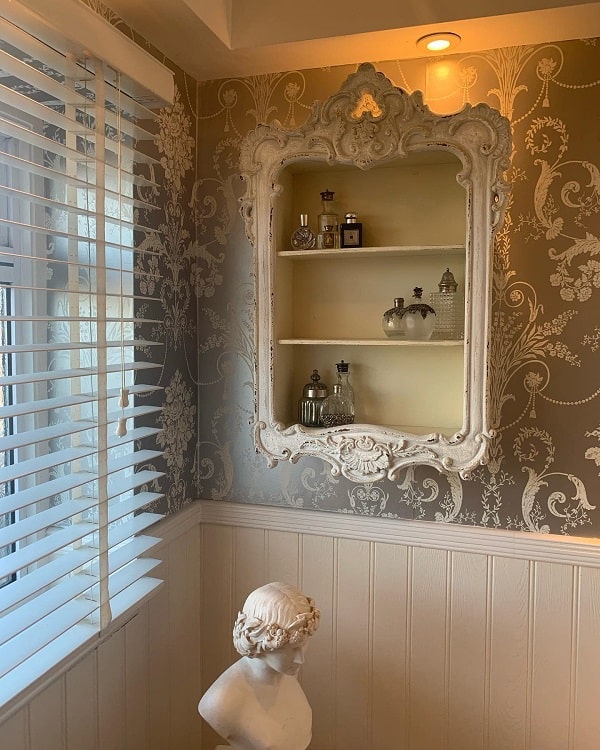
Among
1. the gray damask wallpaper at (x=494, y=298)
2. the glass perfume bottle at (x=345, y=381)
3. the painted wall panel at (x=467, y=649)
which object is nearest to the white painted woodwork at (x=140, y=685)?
the gray damask wallpaper at (x=494, y=298)

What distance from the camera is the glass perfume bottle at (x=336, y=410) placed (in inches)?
66.2

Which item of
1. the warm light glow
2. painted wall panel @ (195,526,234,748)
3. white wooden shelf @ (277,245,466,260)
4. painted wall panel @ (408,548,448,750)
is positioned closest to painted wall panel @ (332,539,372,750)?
painted wall panel @ (408,548,448,750)

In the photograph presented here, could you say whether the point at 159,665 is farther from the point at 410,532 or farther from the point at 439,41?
the point at 439,41

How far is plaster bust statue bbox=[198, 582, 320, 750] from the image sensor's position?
127cm

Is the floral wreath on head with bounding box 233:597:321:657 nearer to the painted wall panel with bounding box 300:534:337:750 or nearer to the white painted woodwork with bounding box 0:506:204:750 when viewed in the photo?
the white painted woodwork with bounding box 0:506:204:750

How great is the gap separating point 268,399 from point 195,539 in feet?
1.81

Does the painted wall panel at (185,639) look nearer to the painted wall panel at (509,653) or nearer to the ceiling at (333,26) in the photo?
the painted wall panel at (509,653)

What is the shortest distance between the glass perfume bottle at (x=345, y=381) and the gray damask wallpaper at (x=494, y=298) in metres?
0.22

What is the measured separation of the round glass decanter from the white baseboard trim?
51cm

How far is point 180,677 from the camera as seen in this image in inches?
72.3

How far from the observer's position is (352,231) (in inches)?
66.3

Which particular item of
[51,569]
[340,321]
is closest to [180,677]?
[51,569]

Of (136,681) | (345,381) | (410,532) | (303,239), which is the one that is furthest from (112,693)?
(303,239)

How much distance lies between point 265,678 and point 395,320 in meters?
0.88
